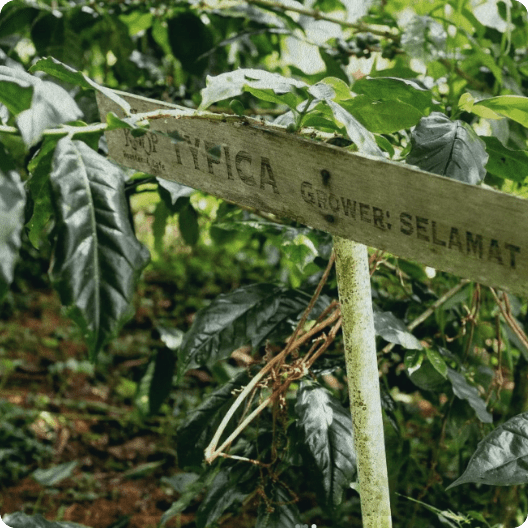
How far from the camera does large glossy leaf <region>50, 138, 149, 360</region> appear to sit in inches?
25.1

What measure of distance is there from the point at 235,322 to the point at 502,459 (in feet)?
1.64

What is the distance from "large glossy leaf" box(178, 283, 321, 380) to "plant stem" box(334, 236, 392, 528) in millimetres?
313

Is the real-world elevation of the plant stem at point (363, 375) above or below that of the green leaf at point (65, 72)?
Answer: below

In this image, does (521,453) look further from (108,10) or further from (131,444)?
(131,444)

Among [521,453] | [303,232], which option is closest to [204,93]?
[303,232]

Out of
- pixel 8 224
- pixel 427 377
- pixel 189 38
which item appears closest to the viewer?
pixel 8 224

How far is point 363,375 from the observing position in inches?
32.3

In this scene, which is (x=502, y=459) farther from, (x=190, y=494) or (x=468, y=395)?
(x=190, y=494)

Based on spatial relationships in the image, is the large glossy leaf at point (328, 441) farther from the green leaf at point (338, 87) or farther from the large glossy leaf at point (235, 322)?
the green leaf at point (338, 87)

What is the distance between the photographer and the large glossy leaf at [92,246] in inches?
25.1

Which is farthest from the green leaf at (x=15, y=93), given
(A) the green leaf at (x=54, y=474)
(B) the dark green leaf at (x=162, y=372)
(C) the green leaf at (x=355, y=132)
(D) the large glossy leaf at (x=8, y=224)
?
(A) the green leaf at (x=54, y=474)

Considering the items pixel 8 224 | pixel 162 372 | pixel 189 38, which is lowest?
pixel 162 372

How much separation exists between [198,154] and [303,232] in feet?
0.97

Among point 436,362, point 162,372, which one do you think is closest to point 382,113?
point 436,362
